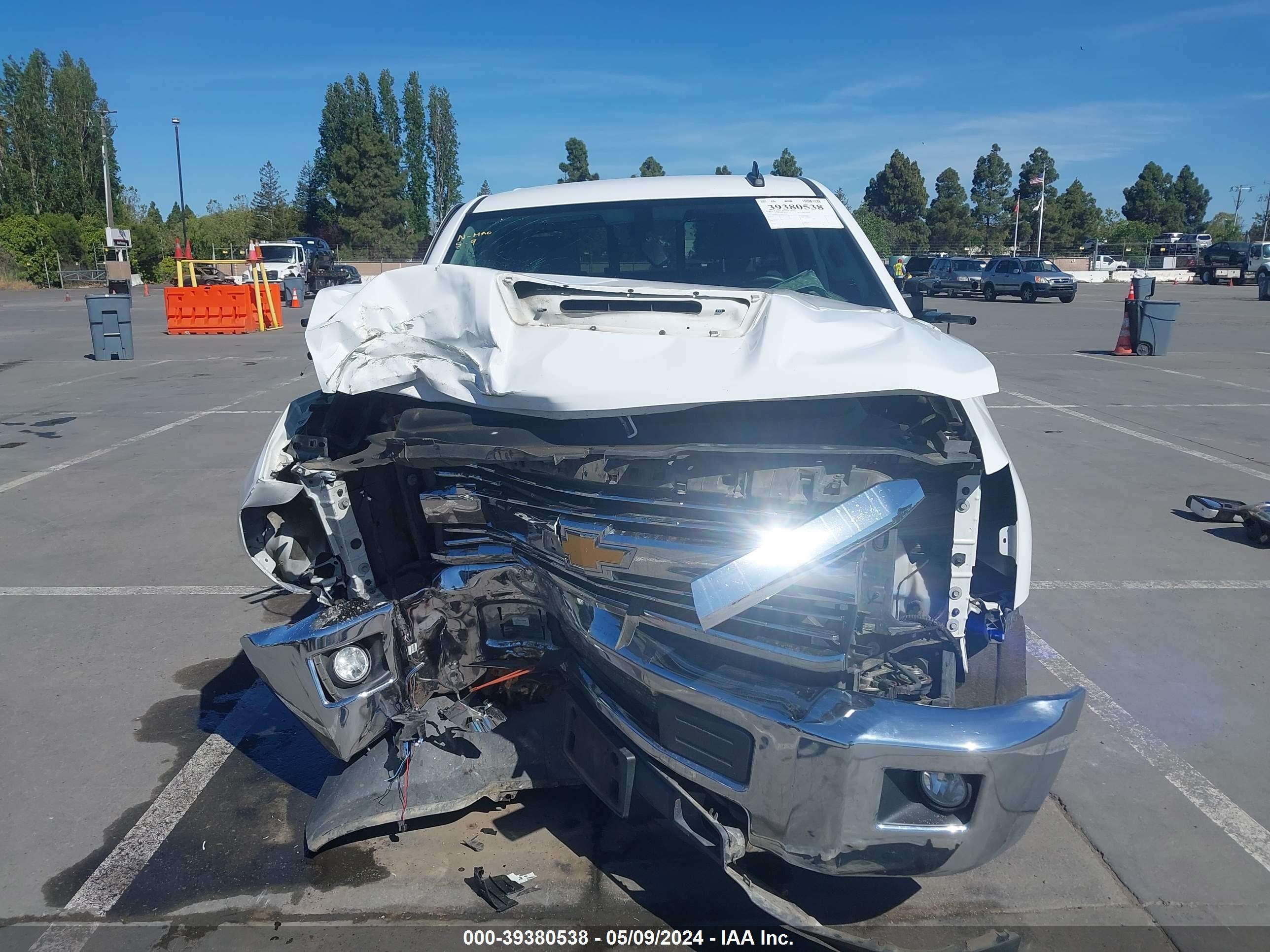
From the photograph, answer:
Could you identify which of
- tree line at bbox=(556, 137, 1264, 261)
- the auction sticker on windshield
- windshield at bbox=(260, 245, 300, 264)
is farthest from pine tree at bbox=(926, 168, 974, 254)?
the auction sticker on windshield

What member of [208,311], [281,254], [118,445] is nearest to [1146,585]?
[118,445]

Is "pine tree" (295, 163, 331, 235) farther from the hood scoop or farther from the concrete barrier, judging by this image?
the hood scoop

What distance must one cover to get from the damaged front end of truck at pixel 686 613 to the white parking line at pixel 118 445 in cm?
586

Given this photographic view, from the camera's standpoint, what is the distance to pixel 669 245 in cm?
454

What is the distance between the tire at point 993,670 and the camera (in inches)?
117

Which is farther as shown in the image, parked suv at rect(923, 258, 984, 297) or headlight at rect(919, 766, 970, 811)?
parked suv at rect(923, 258, 984, 297)

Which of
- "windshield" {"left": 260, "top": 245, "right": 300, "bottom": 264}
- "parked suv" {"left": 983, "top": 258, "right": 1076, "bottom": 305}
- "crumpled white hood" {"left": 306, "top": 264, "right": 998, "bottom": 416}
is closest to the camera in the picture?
"crumpled white hood" {"left": 306, "top": 264, "right": 998, "bottom": 416}

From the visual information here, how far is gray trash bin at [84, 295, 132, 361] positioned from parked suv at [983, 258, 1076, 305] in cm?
2888

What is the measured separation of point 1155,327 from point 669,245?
1460 centimetres

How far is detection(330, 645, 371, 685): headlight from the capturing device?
293 centimetres

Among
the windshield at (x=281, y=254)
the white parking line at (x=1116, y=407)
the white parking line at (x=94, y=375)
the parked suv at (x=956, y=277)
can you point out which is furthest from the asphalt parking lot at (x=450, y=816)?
the parked suv at (x=956, y=277)

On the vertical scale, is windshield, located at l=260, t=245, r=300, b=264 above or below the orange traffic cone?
above

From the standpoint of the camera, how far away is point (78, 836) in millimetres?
3223

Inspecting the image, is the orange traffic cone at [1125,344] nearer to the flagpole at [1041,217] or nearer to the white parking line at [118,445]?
the white parking line at [118,445]
